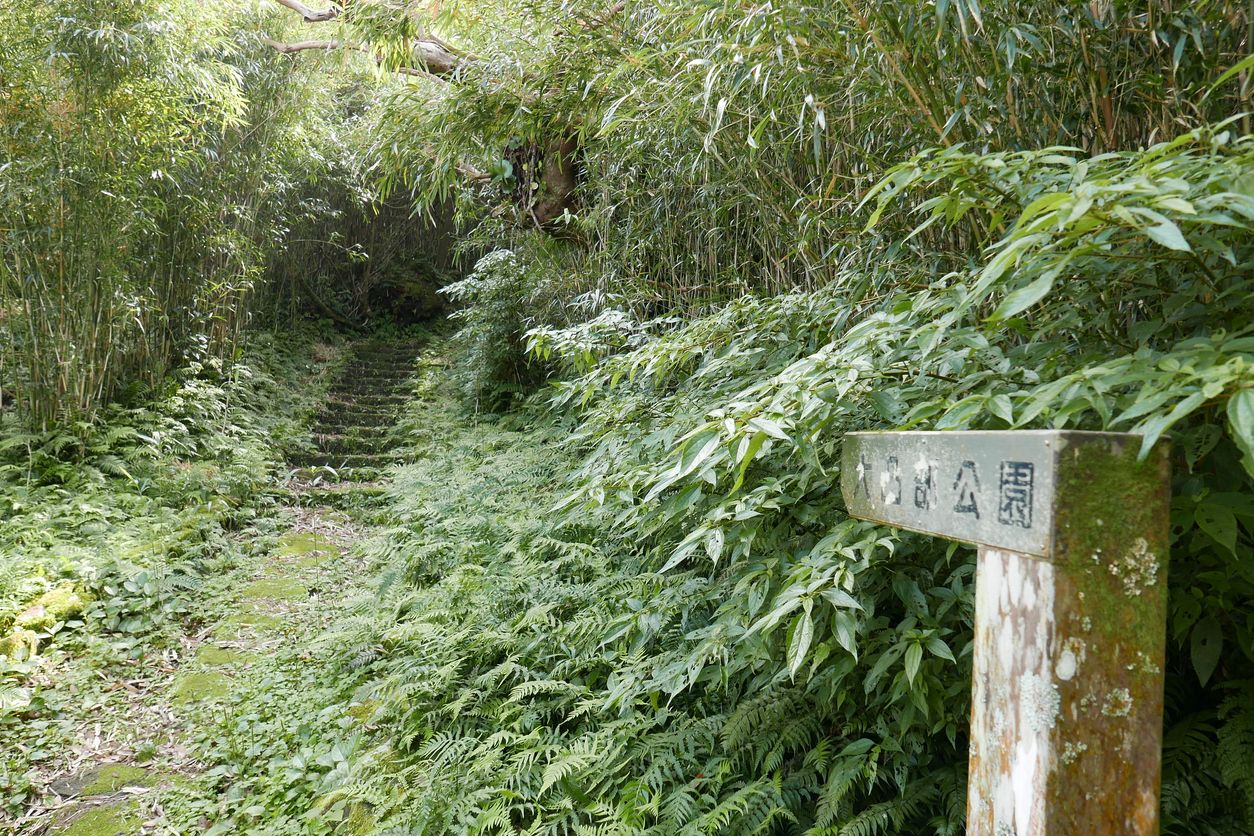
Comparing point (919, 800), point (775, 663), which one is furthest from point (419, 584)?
point (919, 800)

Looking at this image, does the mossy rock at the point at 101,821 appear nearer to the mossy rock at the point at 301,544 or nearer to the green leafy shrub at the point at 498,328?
the mossy rock at the point at 301,544

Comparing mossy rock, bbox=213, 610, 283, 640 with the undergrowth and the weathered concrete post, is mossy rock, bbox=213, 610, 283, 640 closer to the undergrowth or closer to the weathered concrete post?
the undergrowth

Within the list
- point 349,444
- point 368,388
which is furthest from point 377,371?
point 349,444

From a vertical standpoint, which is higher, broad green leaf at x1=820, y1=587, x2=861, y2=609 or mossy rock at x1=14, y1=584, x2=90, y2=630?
broad green leaf at x1=820, y1=587, x2=861, y2=609

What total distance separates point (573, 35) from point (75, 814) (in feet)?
13.0

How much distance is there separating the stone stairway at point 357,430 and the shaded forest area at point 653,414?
134 mm

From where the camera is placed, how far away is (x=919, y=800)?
159 cm

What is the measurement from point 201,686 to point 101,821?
837 mm

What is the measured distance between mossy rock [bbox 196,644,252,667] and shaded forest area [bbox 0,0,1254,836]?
0.07 m

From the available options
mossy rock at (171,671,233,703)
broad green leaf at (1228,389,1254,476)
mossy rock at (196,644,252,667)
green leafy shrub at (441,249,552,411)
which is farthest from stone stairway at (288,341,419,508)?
broad green leaf at (1228,389,1254,476)

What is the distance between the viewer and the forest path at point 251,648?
251cm

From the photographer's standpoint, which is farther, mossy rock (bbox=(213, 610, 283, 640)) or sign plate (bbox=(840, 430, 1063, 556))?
mossy rock (bbox=(213, 610, 283, 640))

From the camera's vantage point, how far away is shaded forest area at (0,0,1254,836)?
4.25 ft

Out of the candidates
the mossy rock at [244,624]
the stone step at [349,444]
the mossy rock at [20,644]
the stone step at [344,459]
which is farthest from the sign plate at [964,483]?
the stone step at [349,444]
